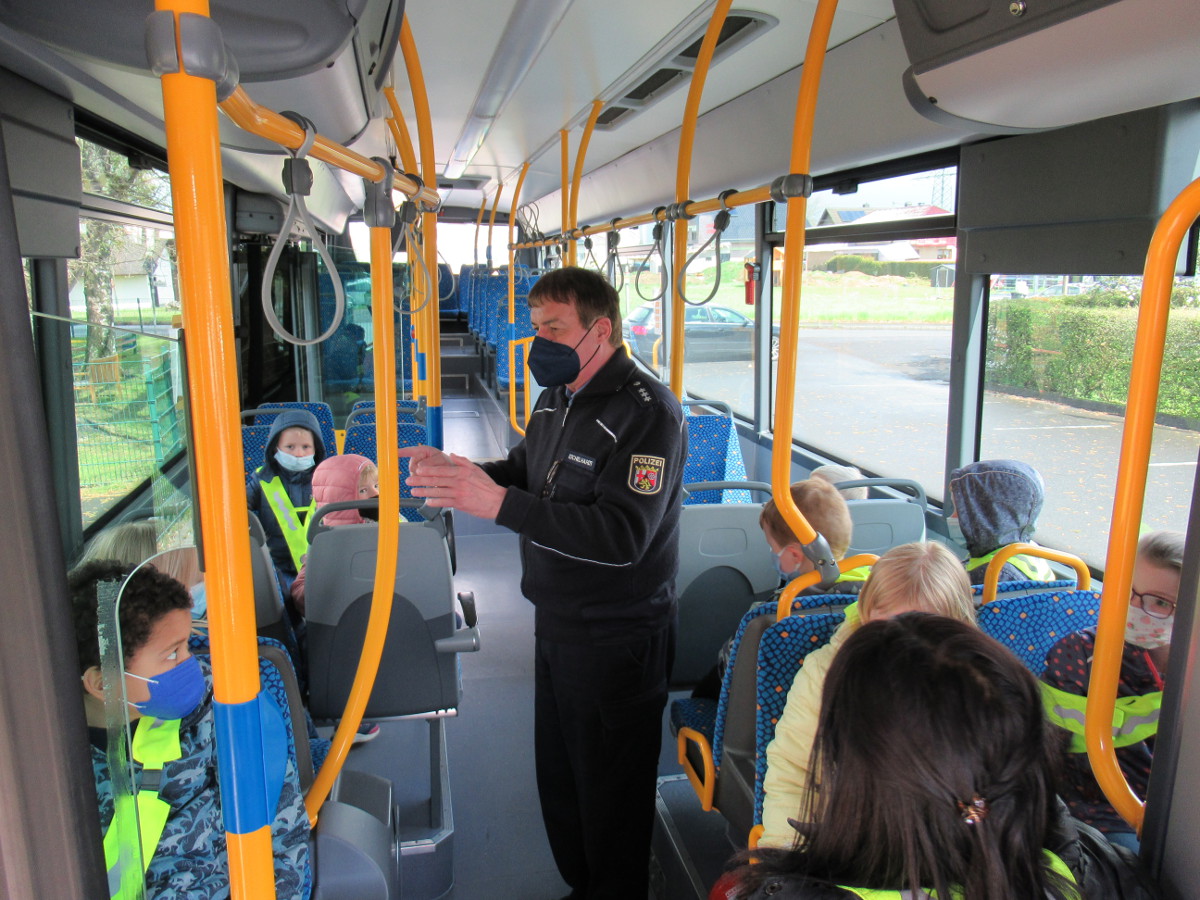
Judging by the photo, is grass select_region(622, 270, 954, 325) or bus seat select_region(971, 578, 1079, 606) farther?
grass select_region(622, 270, 954, 325)

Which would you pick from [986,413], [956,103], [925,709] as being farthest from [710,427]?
[925,709]

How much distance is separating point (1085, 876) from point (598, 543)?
115 centimetres

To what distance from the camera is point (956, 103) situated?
173cm

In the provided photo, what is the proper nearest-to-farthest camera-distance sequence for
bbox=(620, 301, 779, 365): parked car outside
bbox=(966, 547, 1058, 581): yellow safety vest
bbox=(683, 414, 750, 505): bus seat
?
bbox=(966, 547, 1058, 581): yellow safety vest < bbox=(683, 414, 750, 505): bus seat < bbox=(620, 301, 779, 365): parked car outside

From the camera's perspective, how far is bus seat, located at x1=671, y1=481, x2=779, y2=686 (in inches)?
124

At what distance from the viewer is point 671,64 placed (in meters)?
3.60

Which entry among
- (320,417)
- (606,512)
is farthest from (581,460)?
(320,417)

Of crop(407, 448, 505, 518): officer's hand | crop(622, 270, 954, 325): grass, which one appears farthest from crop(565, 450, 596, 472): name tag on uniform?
crop(622, 270, 954, 325): grass

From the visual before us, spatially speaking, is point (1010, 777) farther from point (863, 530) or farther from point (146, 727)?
point (863, 530)

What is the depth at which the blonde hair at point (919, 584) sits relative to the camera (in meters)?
1.72

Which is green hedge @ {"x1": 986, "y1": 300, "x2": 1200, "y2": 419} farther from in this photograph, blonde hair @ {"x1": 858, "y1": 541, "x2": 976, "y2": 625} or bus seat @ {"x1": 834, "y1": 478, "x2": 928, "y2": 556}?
blonde hair @ {"x1": 858, "y1": 541, "x2": 976, "y2": 625}

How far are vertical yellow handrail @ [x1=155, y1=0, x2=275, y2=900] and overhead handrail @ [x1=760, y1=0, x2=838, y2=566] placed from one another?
58.1 inches

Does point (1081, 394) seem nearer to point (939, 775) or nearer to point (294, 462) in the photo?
point (939, 775)

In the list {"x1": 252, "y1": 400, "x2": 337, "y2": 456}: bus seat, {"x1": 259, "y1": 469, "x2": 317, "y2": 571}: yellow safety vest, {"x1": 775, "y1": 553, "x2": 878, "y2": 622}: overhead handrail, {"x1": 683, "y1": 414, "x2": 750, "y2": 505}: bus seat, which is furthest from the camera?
{"x1": 252, "y1": 400, "x2": 337, "y2": 456}: bus seat
